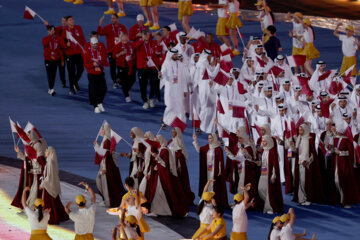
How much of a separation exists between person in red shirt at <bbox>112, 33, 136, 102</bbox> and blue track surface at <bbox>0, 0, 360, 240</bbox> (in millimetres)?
689

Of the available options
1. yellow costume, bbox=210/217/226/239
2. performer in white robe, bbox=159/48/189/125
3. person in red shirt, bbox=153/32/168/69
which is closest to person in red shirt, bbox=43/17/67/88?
person in red shirt, bbox=153/32/168/69

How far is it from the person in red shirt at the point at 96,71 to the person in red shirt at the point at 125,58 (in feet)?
3.18

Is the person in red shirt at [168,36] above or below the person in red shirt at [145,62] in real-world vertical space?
above

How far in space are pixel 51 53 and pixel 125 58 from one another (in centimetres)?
188

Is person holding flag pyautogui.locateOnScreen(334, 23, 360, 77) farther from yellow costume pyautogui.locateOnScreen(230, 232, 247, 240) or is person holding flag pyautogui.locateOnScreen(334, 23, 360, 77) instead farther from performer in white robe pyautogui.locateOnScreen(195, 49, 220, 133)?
yellow costume pyautogui.locateOnScreen(230, 232, 247, 240)

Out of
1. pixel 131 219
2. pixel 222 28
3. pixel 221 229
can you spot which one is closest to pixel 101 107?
pixel 222 28

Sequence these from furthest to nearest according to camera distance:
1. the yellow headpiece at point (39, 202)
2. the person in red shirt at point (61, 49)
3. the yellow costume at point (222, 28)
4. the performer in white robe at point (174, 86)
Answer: the yellow costume at point (222, 28), the person in red shirt at point (61, 49), the performer in white robe at point (174, 86), the yellow headpiece at point (39, 202)

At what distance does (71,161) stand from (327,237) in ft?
22.3

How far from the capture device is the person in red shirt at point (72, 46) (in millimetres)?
27359

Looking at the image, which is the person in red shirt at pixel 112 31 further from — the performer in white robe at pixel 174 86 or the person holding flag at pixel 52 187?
the person holding flag at pixel 52 187

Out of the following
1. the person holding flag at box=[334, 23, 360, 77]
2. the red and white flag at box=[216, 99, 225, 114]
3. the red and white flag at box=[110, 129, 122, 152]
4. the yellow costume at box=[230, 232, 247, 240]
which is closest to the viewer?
the yellow costume at box=[230, 232, 247, 240]

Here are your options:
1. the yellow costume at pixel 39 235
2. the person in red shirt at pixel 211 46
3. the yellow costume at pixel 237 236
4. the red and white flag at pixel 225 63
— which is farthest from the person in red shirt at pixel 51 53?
the yellow costume at pixel 237 236

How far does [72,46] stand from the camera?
27.6 metres

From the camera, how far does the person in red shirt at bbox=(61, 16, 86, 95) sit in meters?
27.4
